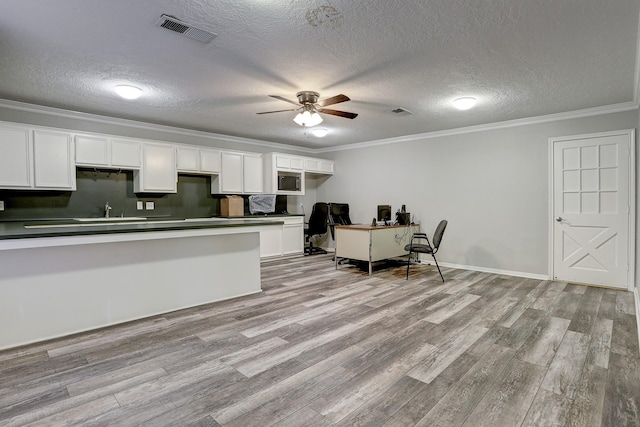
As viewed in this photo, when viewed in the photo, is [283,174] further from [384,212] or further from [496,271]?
[496,271]

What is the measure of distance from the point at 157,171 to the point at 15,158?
1609 millimetres

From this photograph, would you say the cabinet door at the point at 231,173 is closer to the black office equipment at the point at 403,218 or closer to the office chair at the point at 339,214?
the office chair at the point at 339,214

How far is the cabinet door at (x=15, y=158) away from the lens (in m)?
3.82

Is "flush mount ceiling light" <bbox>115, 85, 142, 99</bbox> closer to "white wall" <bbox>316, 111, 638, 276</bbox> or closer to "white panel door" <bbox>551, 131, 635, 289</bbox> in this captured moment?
"white wall" <bbox>316, 111, 638, 276</bbox>

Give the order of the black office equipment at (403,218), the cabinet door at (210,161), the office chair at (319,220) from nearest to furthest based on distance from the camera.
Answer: the cabinet door at (210,161) → the black office equipment at (403,218) → the office chair at (319,220)

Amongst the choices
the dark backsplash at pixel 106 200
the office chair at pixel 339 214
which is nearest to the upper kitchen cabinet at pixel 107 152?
the dark backsplash at pixel 106 200

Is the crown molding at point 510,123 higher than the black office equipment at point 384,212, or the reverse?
the crown molding at point 510,123

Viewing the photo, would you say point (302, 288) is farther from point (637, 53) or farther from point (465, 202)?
point (637, 53)

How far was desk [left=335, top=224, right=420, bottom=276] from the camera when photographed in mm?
5145

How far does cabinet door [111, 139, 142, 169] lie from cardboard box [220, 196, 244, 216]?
161 cm

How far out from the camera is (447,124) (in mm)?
5230

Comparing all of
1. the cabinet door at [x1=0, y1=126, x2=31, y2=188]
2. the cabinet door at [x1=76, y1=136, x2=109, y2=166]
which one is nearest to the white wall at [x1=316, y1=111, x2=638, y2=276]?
the cabinet door at [x1=76, y1=136, x2=109, y2=166]

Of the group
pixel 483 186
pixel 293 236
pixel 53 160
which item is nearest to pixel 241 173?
pixel 293 236

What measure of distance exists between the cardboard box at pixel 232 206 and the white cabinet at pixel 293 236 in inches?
38.1
